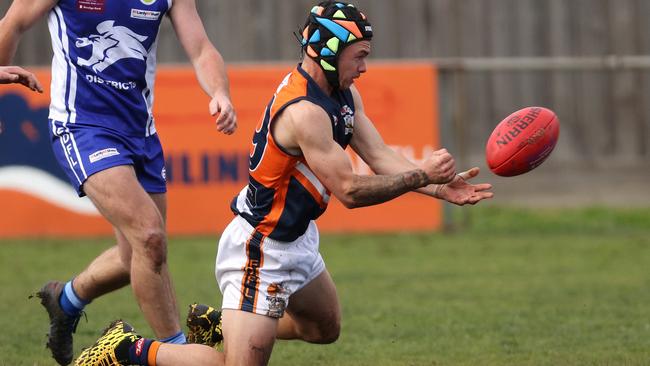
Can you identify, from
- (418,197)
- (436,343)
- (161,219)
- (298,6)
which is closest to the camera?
(161,219)

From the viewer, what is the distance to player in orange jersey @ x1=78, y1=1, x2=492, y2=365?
5.28 metres

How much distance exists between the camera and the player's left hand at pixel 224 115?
5.80 m

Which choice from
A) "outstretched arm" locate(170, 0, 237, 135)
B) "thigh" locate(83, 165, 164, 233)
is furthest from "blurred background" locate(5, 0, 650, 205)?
"thigh" locate(83, 165, 164, 233)

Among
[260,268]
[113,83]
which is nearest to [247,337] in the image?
[260,268]

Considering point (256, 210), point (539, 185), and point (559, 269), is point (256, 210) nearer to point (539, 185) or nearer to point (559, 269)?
point (559, 269)

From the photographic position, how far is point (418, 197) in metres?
12.7

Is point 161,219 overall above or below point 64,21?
below

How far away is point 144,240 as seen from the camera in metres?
5.82

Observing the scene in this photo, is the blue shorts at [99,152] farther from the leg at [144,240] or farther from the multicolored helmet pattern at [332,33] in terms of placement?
the multicolored helmet pattern at [332,33]

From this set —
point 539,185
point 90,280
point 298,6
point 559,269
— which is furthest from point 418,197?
point 90,280

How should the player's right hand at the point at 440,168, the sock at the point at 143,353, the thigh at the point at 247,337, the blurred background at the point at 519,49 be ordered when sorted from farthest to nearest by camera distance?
the blurred background at the point at 519,49 < the sock at the point at 143,353 < the thigh at the point at 247,337 < the player's right hand at the point at 440,168

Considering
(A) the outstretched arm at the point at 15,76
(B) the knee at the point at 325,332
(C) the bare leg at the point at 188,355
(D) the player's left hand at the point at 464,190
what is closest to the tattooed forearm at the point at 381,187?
(D) the player's left hand at the point at 464,190

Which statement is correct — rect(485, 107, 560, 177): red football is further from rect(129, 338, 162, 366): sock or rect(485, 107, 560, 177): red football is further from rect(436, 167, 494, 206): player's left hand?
rect(129, 338, 162, 366): sock

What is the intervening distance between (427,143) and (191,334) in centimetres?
686
